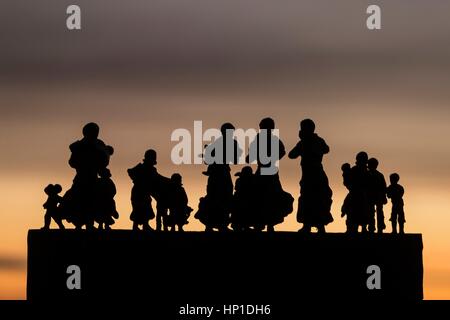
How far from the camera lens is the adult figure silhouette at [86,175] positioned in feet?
111

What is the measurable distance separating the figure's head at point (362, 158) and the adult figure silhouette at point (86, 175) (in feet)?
17.4

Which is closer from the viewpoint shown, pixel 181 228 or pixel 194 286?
pixel 194 286

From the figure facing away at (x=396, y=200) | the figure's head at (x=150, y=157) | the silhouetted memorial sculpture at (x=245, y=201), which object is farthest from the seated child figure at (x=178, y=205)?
the figure facing away at (x=396, y=200)

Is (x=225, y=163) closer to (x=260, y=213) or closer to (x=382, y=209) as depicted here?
(x=260, y=213)

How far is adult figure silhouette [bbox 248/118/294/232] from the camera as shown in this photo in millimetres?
33031

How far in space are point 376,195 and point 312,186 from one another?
1.85m

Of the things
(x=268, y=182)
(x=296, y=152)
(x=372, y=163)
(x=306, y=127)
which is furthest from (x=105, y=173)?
(x=372, y=163)

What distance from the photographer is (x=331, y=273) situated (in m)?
33.2

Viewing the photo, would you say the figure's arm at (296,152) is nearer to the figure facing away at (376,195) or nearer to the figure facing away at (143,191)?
the figure facing away at (376,195)

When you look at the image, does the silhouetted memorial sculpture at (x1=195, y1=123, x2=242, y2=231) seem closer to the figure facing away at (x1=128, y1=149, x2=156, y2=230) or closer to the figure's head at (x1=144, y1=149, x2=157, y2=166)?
the figure facing away at (x1=128, y1=149, x2=156, y2=230)

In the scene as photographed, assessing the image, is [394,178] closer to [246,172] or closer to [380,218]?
[380,218]

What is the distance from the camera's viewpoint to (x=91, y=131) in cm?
3384

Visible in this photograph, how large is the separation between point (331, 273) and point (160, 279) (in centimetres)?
354
